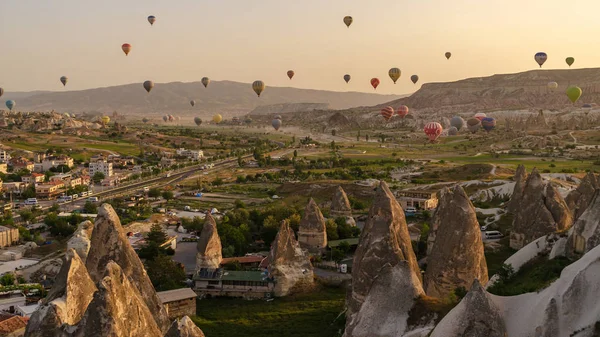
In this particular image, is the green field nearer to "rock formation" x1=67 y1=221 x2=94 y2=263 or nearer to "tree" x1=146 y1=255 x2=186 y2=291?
"tree" x1=146 y1=255 x2=186 y2=291

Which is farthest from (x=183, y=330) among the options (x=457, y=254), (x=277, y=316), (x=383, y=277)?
(x=277, y=316)

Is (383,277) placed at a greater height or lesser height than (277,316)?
greater

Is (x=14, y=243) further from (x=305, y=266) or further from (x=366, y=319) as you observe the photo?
(x=366, y=319)

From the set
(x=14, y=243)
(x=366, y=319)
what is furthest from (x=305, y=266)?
(x=14, y=243)

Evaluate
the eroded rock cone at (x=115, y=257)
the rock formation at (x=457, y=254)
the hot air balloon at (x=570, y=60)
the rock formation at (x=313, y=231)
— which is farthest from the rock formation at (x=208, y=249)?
the hot air balloon at (x=570, y=60)

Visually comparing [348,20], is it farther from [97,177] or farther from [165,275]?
[165,275]
